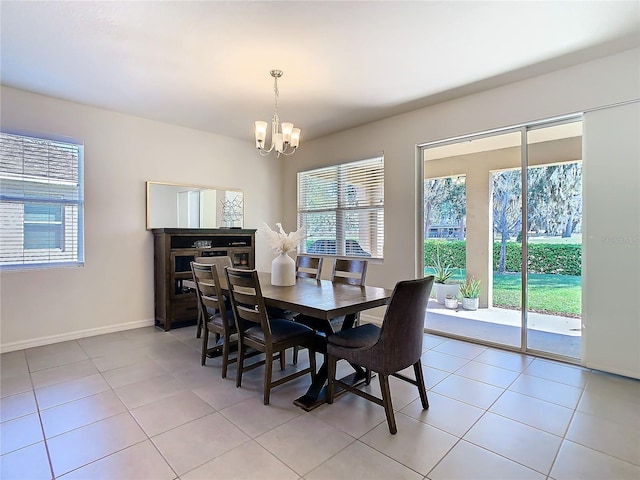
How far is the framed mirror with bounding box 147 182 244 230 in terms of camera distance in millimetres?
4473

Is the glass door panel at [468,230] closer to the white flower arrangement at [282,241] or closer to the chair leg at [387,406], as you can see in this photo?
the white flower arrangement at [282,241]

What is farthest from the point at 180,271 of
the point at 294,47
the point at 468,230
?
the point at 468,230

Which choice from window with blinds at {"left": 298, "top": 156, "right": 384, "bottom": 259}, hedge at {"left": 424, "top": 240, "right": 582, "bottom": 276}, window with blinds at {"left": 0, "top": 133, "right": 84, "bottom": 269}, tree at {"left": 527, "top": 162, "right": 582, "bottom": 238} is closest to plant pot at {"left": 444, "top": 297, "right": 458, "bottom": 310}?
hedge at {"left": 424, "top": 240, "right": 582, "bottom": 276}

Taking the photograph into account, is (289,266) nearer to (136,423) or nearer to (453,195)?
(136,423)

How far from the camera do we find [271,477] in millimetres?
1669

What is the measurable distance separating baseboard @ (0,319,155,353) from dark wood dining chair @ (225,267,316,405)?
2.39 m

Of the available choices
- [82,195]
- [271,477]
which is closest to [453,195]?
[271,477]

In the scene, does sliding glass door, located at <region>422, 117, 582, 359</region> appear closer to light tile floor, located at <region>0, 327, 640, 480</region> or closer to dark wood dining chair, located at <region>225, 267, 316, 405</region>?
light tile floor, located at <region>0, 327, 640, 480</region>

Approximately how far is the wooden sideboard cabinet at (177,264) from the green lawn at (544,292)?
11.7 ft

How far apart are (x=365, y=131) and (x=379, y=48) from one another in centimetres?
201

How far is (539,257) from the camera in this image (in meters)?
3.39

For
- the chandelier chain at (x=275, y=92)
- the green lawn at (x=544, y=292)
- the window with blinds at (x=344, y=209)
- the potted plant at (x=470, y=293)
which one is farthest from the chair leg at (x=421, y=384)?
the chandelier chain at (x=275, y=92)

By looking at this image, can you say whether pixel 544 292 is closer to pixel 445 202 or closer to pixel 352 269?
pixel 445 202

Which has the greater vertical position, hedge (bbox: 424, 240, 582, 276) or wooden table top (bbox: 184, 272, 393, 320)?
hedge (bbox: 424, 240, 582, 276)
